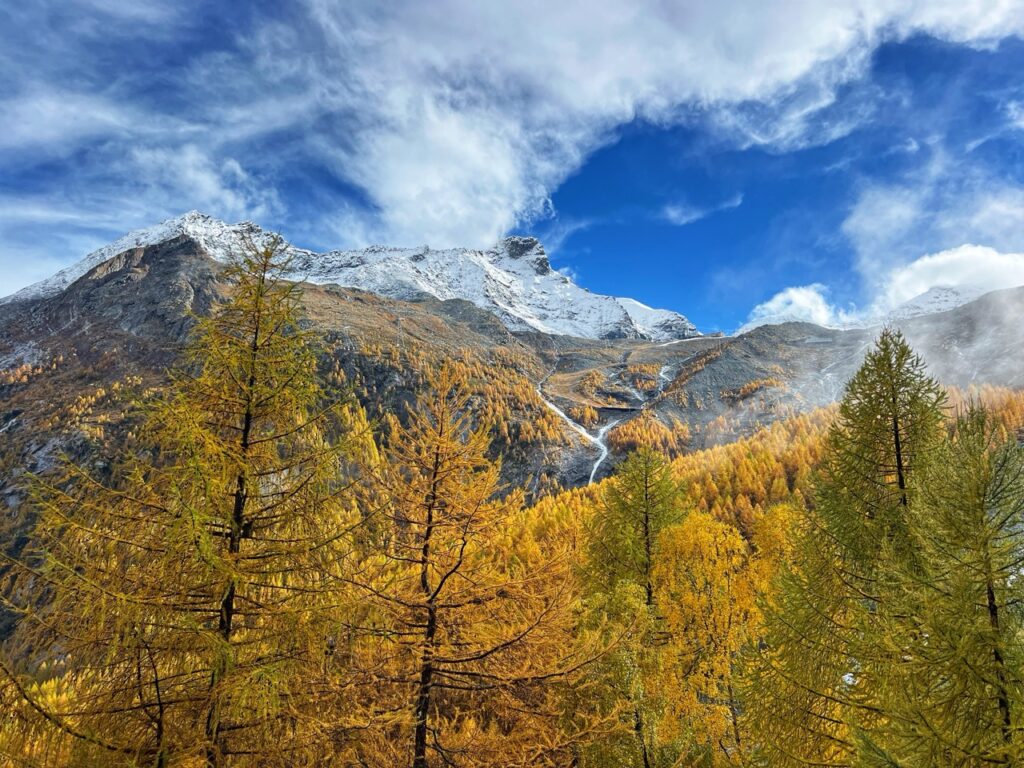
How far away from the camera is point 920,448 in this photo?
1093cm

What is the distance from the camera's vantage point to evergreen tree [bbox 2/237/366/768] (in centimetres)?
485

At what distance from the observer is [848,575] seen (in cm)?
977

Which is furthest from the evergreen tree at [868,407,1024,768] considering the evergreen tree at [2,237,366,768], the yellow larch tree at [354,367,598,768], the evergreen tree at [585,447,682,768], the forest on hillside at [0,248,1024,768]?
the evergreen tree at [585,447,682,768]

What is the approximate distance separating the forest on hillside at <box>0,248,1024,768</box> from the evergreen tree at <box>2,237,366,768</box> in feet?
0.12

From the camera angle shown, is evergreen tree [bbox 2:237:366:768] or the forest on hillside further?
evergreen tree [bbox 2:237:366:768]

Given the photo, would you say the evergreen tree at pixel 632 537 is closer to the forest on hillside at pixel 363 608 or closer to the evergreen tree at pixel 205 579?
the forest on hillside at pixel 363 608

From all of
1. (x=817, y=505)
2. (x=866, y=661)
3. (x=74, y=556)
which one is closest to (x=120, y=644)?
(x=74, y=556)

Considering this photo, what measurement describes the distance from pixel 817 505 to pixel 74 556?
13697 mm

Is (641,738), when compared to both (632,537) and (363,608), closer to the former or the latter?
(363,608)

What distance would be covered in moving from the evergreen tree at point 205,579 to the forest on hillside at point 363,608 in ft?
0.12

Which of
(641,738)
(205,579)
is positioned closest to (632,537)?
(641,738)

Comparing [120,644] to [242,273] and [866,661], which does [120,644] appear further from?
[866,661]

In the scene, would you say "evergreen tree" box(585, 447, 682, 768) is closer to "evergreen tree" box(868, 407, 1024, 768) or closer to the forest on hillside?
the forest on hillside

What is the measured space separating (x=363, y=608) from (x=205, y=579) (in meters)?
1.97
